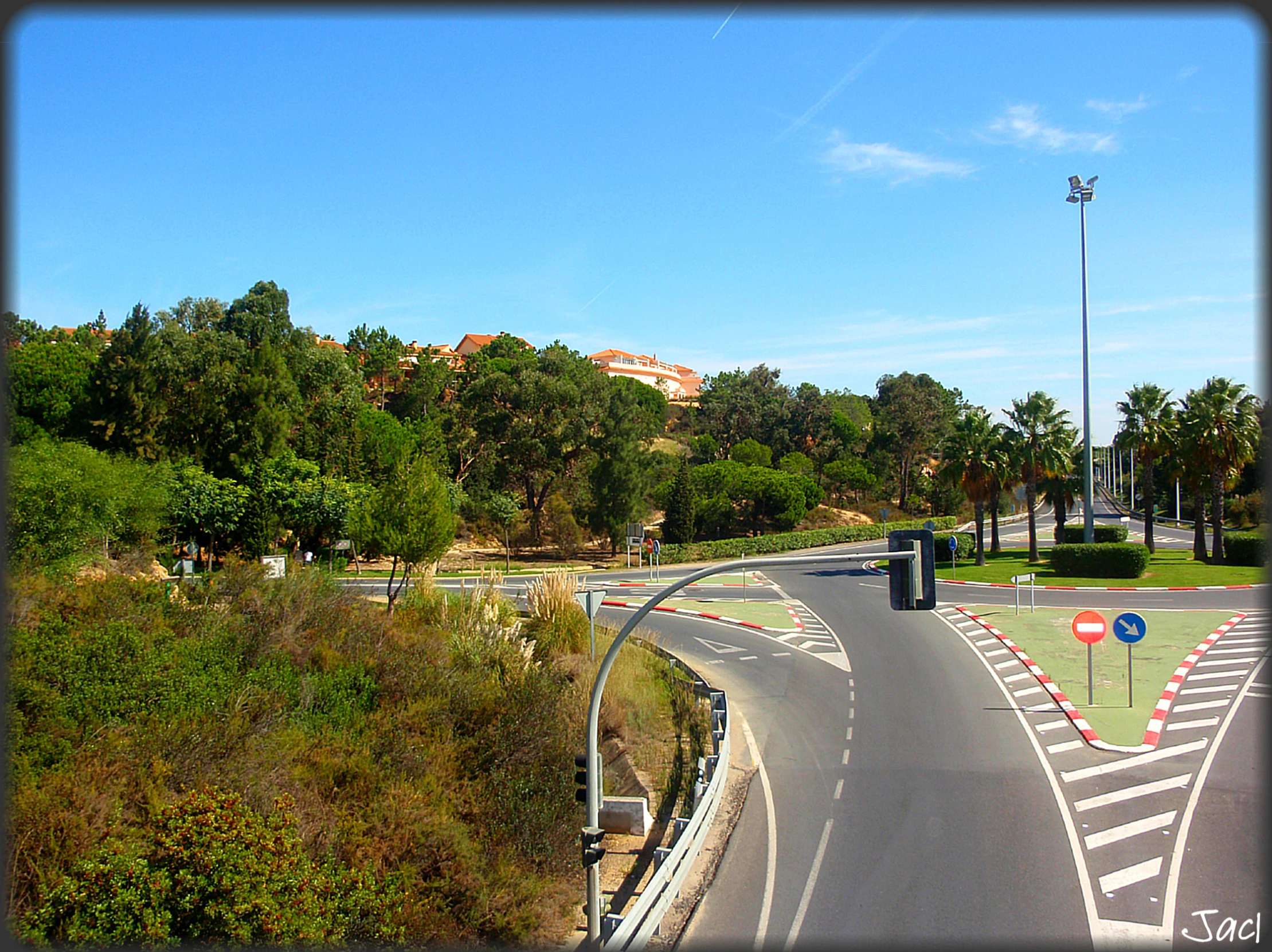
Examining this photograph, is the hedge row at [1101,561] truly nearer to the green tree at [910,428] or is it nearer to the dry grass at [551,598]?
the dry grass at [551,598]

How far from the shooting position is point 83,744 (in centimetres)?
1181

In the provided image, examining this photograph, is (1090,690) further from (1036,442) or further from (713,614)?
(1036,442)

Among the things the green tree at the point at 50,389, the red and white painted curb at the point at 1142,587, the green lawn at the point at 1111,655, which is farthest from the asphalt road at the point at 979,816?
the green tree at the point at 50,389

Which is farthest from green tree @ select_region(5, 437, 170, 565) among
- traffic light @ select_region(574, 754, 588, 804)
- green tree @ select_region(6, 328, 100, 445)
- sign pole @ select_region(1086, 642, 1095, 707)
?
sign pole @ select_region(1086, 642, 1095, 707)

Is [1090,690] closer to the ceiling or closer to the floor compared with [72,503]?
closer to the floor

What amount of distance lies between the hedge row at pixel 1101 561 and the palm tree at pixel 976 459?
460 cm

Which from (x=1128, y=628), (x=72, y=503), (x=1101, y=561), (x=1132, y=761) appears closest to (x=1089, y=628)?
(x=1128, y=628)

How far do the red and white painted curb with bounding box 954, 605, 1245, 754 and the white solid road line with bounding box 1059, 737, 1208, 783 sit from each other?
22 centimetres

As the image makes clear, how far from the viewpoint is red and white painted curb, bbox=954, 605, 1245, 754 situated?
1588 cm

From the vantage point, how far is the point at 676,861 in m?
11.0

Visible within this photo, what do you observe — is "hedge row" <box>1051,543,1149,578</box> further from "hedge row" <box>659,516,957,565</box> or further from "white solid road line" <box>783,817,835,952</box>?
"white solid road line" <box>783,817,835,952</box>

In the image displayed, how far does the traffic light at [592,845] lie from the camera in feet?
31.5

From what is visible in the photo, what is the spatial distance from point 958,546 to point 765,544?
13170mm

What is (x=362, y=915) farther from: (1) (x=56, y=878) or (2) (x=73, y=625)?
(2) (x=73, y=625)
